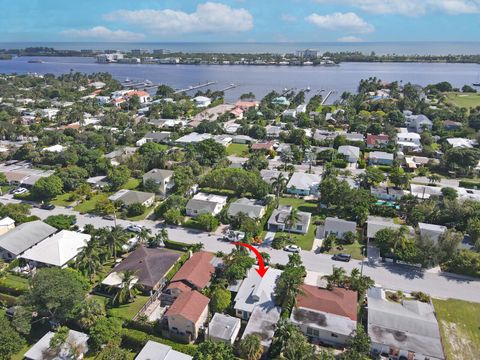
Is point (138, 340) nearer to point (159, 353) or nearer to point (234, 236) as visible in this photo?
point (159, 353)

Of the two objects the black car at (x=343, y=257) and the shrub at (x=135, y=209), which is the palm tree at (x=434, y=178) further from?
the shrub at (x=135, y=209)

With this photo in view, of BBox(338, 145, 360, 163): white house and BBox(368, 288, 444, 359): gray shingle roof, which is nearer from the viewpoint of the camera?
BBox(368, 288, 444, 359): gray shingle roof

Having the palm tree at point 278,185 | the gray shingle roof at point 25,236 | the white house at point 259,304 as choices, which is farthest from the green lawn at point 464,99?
the gray shingle roof at point 25,236

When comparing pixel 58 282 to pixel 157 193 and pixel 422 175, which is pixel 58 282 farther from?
pixel 422 175

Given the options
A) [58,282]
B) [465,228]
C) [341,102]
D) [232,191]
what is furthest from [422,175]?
[341,102]

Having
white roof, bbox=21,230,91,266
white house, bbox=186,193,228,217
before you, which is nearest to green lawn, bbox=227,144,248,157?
white house, bbox=186,193,228,217

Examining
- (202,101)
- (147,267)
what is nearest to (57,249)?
(147,267)

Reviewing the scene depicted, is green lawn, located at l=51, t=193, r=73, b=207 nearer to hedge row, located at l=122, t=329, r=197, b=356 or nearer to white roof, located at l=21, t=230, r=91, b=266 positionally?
white roof, located at l=21, t=230, r=91, b=266
